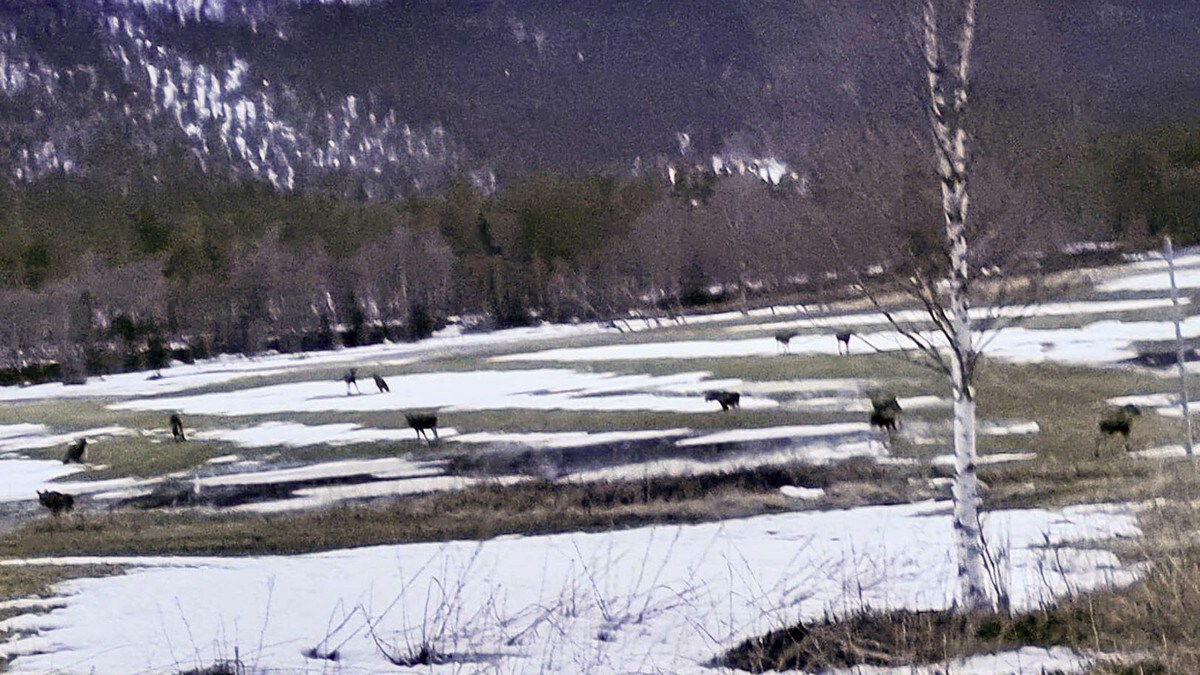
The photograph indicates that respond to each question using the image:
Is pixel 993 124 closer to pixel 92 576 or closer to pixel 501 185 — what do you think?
pixel 92 576

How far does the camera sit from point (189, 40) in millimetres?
53531

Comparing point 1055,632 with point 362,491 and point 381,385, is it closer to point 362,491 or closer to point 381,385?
point 362,491

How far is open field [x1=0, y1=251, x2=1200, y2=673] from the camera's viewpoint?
28.7 ft

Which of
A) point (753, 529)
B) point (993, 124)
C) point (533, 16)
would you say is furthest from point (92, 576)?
point (533, 16)

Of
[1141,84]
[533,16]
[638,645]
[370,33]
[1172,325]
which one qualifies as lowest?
[638,645]

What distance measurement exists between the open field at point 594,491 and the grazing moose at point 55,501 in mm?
181

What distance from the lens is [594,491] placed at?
14.1m

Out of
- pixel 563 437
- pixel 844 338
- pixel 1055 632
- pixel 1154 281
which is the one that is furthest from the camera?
pixel 844 338

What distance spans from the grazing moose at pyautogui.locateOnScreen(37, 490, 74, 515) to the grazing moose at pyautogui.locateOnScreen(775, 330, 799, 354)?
11824mm

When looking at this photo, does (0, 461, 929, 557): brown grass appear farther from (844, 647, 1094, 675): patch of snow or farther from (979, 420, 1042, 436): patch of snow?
(844, 647, 1094, 675): patch of snow

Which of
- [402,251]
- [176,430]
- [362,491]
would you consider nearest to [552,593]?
[362,491]

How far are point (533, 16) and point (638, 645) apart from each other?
14841 mm

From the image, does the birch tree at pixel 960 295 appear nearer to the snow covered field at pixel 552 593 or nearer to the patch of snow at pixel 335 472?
the snow covered field at pixel 552 593

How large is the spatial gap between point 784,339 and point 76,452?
12.3 meters
